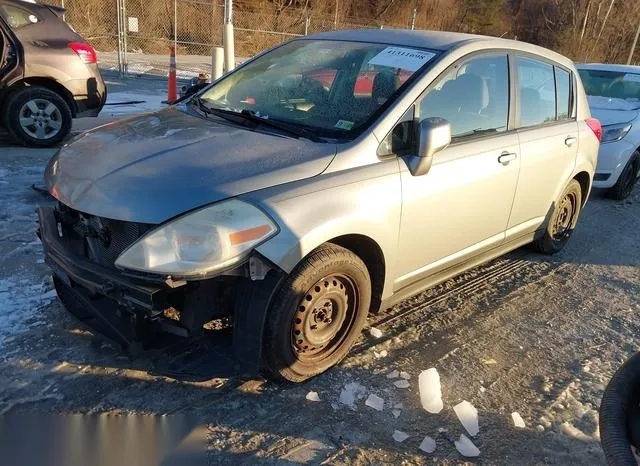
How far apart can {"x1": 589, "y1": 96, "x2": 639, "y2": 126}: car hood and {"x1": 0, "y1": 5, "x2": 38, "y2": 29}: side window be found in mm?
7268

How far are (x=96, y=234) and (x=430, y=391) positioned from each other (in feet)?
6.25

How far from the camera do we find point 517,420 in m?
2.85

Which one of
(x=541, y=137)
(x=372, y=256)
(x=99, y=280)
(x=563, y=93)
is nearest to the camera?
(x=99, y=280)

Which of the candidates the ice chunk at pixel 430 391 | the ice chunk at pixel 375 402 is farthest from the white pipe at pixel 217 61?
the ice chunk at pixel 375 402

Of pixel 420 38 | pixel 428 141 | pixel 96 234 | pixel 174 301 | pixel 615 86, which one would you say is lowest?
pixel 174 301

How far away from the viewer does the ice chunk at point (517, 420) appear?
111 inches

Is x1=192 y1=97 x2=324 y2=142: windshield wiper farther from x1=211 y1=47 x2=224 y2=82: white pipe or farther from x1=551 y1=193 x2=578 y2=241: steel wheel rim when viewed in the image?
x1=211 y1=47 x2=224 y2=82: white pipe

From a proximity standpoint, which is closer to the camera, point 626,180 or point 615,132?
point 615,132

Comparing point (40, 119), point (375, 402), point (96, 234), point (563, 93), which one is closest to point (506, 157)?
point (563, 93)

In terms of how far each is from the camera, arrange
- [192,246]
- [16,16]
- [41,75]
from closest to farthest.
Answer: [192,246], [16,16], [41,75]

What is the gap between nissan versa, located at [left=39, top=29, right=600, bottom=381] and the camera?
2.48m

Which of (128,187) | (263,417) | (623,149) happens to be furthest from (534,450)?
(623,149)

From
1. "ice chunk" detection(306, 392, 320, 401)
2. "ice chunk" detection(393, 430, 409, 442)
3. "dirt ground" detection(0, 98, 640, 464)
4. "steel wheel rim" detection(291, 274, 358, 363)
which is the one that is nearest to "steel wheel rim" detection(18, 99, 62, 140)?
"dirt ground" detection(0, 98, 640, 464)

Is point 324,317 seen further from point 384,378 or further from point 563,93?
point 563,93
